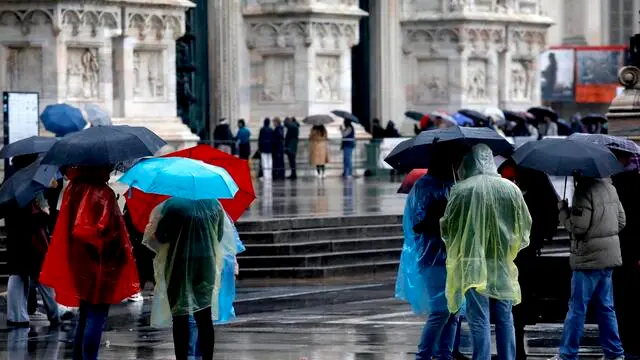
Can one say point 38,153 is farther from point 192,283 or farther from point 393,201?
point 393,201

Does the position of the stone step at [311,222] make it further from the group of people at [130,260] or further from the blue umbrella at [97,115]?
the group of people at [130,260]

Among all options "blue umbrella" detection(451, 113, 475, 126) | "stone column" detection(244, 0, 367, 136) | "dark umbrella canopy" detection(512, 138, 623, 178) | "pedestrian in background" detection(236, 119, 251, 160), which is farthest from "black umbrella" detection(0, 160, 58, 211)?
"stone column" detection(244, 0, 367, 136)

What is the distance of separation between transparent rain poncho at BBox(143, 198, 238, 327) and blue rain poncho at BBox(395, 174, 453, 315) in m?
1.46

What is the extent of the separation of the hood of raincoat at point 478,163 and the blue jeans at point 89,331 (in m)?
2.83

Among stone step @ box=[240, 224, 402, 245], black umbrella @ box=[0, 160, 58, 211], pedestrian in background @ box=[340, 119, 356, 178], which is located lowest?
stone step @ box=[240, 224, 402, 245]

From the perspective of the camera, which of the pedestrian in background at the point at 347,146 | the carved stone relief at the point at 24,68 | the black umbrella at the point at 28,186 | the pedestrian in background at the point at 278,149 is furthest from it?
the pedestrian in background at the point at 347,146

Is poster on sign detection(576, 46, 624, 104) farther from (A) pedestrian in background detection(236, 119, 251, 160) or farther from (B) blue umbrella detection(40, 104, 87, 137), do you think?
(B) blue umbrella detection(40, 104, 87, 137)

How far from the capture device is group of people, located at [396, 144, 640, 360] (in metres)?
14.1

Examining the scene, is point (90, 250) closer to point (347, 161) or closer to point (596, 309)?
point (596, 309)

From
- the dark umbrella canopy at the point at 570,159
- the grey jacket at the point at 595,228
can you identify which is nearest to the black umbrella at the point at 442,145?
the dark umbrella canopy at the point at 570,159

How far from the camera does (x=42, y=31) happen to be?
110 feet

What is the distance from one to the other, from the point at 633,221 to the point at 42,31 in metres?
18.9

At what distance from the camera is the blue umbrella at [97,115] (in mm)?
30953

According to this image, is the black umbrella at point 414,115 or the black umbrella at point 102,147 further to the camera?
the black umbrella at point 414,115
